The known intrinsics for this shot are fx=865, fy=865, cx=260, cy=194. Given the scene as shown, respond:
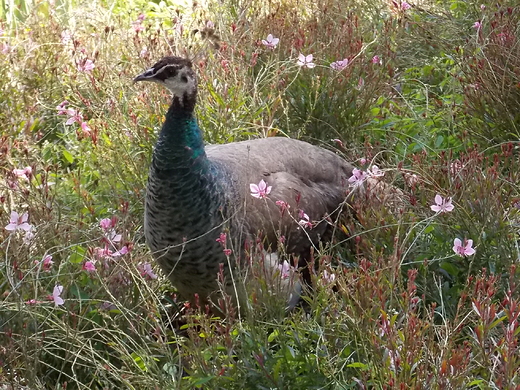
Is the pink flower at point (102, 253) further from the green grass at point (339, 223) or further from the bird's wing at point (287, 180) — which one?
the bird's wing at point (287, 180)

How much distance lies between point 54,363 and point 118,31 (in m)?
3.56

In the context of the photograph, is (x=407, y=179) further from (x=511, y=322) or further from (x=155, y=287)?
(x=511, y=322)

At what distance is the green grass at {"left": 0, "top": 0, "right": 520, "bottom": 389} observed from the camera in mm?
2701

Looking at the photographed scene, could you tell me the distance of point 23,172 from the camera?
12.5ft

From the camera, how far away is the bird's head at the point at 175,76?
3.47 m

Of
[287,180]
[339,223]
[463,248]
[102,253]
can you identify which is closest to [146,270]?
[102,253]

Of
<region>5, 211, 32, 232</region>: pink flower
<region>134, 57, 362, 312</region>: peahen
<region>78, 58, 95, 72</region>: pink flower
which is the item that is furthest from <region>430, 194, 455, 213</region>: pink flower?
<region>78, 58, 95, 72</region>: pink flower

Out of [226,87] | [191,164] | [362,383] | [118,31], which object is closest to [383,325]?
[362,383]

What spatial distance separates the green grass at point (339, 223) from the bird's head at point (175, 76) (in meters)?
0.60

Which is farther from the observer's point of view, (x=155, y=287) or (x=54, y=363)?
(x=155, y=287)

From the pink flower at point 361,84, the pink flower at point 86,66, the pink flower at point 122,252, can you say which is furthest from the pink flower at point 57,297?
the pink flower at point 361,84

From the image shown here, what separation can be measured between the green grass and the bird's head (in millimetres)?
602

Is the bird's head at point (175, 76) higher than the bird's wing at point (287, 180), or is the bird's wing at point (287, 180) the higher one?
the bird's head at point (175, 76)

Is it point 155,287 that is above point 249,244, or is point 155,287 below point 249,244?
below
